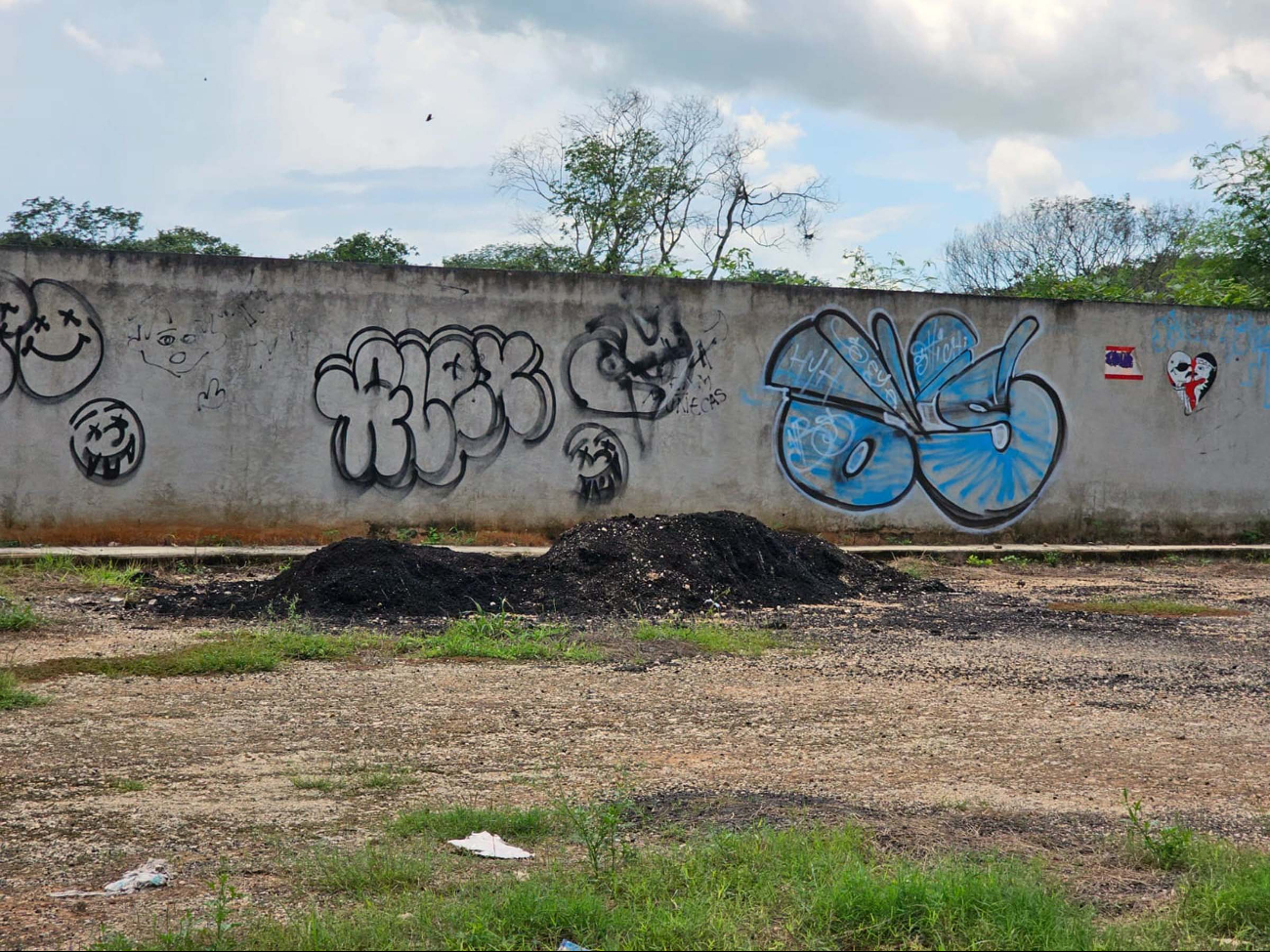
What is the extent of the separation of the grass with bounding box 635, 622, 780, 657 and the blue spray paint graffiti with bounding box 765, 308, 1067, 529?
5.49m

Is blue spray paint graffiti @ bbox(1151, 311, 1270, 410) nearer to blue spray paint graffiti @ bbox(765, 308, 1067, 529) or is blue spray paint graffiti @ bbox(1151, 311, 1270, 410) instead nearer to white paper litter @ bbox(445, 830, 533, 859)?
blue spray paint graffiti @ bbox(765, 308, 1067, 529)

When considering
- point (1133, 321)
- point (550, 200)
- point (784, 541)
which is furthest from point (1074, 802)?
point (550, 200)

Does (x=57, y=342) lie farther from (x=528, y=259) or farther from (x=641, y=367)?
(x=528, y=259)

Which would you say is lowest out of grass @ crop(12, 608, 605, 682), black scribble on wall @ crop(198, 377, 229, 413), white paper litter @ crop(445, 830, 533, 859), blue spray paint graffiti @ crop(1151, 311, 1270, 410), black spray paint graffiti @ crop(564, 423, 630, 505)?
grass @ crop(12, 608, 605, 682)

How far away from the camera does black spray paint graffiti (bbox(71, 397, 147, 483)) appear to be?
11672 mm

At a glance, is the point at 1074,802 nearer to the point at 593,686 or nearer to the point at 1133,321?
the point at 593,686

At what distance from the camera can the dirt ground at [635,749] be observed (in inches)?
148

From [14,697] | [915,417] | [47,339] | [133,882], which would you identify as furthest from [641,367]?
[133,882]

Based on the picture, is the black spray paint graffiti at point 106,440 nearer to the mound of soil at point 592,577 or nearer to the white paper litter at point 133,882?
the mound of soil at point 592,577

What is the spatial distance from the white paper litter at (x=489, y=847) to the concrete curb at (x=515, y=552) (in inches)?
297

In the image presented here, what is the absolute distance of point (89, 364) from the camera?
11656 mm

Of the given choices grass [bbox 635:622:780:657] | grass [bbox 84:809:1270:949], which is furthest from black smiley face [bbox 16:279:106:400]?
grass [bbox 84:809:1270:949]

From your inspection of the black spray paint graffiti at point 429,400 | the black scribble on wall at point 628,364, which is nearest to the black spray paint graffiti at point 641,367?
the black scribble on wall at point 628,364

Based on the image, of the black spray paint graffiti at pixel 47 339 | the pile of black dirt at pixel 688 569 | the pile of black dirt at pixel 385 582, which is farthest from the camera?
the black spray paint graffiti at pixel 47 339
